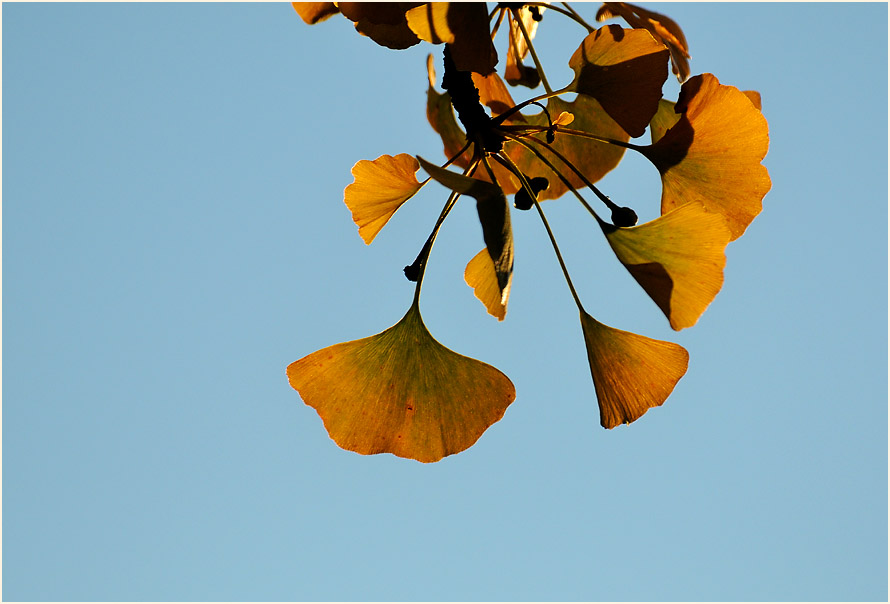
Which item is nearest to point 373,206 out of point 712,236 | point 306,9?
point 306,9

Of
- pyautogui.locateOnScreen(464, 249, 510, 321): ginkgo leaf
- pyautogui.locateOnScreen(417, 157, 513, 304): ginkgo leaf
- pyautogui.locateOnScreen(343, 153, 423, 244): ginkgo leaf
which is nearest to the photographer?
pyautogui.locateOnScreen(417, 157, 513, 304): ginkgo leaf

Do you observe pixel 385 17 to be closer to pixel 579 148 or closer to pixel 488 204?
pixel 488 204

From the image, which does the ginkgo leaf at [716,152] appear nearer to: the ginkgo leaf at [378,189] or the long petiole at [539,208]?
the long petiole at [539,208]

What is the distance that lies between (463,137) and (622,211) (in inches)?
11.6

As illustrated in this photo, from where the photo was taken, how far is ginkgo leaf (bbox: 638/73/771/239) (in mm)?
627

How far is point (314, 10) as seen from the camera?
632 mm

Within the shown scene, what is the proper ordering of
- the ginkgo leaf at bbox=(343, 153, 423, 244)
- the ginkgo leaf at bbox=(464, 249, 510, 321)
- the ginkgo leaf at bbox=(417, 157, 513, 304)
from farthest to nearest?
the ginkgo leaf at bbox=(464, 249, 510, 321) < the ginkgo leaf at bbox=(343, 153, 423, 244) < the ginkgo leaf at bbox=(417, 157, 513, 304)

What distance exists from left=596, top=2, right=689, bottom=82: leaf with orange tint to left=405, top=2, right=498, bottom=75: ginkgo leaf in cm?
18

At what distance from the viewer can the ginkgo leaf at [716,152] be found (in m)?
0.63

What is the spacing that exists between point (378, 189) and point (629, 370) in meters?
0.29

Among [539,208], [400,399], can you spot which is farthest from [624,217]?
[400,399]

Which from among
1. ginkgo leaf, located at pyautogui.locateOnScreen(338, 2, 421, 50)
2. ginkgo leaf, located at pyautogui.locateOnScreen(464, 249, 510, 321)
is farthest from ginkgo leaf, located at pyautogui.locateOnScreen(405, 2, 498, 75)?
ginkgo leaf, located at pyautogui.locateOnScreen(464, 249, 510, 321)

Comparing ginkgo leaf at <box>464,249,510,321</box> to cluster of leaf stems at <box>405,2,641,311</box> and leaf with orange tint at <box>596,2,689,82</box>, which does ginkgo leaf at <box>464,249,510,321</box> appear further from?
leaf with orange tint at <box>596,2,689,82</box>

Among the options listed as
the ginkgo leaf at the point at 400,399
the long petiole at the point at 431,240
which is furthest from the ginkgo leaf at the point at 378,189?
the ginkgo leaf at the point at 400,399
